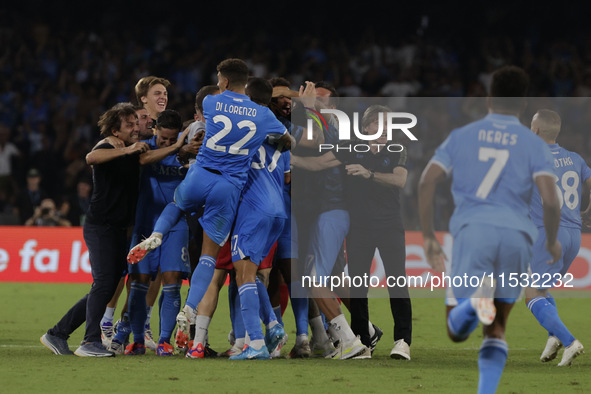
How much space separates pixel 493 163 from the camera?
214 inches

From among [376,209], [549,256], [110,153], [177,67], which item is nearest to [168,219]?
[110,153]

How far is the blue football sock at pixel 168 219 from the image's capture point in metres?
7.80

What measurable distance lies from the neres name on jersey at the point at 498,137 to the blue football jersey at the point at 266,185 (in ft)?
8.98

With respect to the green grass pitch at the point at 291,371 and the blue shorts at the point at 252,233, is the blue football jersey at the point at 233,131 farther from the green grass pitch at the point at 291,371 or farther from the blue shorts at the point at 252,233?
the green grass pitch at the point at 291,371

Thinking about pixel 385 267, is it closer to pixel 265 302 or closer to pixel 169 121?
pixel 265 302

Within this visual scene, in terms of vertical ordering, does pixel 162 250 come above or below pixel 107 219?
below

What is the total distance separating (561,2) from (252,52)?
7295mm

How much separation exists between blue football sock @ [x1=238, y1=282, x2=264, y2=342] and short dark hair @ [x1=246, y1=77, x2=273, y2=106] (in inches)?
60.8

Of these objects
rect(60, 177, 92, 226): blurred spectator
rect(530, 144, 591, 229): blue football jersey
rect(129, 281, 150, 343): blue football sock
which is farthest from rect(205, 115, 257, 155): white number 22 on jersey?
rect(60, 177, 92, 226): blurred spectator

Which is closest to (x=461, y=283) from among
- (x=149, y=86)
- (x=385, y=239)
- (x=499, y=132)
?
(x=499, y=132)

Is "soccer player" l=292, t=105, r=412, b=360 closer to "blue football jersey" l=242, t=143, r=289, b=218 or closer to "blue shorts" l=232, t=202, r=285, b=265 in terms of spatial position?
"blue football jersey" l=242, t=143, r=289, b=218

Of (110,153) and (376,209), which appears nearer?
(110,153)

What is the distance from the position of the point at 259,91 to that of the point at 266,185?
79 centimetres

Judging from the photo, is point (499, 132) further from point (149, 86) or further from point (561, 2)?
point (561, 2)
